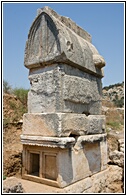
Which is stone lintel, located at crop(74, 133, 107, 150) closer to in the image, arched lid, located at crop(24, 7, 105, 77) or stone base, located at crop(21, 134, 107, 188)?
stone base, located at crop(21, 134, 107, 188)

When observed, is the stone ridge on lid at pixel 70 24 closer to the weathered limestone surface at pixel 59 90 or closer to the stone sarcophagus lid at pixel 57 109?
the stone sarcophagus lid at pixel 57 109

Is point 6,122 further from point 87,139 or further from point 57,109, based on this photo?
point 87,139

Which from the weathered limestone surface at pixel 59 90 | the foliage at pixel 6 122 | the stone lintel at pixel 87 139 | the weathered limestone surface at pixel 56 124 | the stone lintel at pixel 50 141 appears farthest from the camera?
the foliage at pixel 6 122

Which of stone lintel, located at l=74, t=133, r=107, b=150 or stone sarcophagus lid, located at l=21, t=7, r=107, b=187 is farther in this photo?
stone lintel, located at l=74, t=133, r=107, b=150

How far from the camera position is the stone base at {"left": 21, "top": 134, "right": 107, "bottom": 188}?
3.50 metres

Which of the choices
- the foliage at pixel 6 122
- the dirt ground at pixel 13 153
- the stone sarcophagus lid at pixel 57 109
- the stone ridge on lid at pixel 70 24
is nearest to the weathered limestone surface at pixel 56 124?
the stone sarcophagus lid at pixel 57 109

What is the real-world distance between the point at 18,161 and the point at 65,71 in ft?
7.46

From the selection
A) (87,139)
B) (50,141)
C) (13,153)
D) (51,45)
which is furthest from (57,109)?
(13,153)

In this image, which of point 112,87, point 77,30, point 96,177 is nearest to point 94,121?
point 96,177

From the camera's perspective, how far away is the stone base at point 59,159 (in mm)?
3504

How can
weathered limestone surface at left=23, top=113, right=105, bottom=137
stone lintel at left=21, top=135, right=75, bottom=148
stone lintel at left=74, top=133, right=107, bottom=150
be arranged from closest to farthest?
1. stone lintel at left=21, top=135, right=75, bottom=148
2. weathered limestone surface at left=23, top=113, right=105, bottom=137
3. stone lintel at left=74, top=133, right=107, bottom=150

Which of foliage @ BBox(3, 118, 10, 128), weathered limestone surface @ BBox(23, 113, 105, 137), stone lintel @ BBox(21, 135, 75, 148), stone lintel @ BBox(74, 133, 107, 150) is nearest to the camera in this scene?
stone lintel @ BBox(21, 135, 75, 148)

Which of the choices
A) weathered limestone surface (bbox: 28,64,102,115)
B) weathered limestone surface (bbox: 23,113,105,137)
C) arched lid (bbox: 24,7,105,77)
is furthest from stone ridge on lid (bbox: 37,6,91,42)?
weathered limestone surface (bbox: 23,113,105,137)

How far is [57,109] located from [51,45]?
1.22 metres
